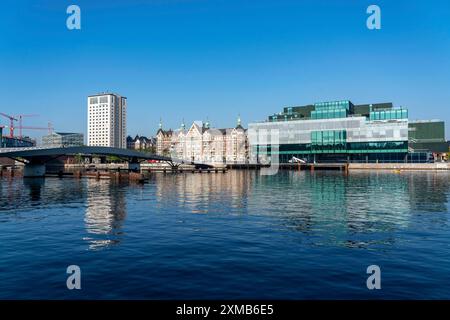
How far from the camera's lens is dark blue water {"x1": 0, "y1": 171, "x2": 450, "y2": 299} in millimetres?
17562

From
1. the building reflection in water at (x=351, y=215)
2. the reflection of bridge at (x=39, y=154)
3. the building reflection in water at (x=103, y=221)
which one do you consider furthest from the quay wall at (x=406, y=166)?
the building reflection in water at (x=103, y=221)

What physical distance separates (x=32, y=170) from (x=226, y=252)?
107 metres

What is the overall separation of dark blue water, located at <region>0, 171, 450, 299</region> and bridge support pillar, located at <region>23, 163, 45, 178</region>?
75211mm

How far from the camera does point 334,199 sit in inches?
2249

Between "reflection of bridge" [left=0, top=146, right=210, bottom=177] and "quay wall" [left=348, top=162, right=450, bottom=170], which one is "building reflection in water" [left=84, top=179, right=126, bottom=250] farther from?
"quay wall" [left=348, top=162, right=450, bottom=170]

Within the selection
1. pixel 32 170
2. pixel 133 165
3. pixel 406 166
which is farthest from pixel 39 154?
pixel 406 166

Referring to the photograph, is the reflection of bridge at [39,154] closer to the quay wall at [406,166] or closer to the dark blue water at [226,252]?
the dark blue water at [226,252]

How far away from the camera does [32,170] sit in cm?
11394

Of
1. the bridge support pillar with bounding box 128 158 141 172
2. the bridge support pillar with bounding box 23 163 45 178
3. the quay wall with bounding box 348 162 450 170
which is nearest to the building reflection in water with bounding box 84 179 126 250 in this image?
the bridge support pillar with bounding box 23 163 45 178

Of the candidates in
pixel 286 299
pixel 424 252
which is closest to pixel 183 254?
pixel 286 299

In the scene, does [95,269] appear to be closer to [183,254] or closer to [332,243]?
[183,254]

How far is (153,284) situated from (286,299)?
6.48 meters

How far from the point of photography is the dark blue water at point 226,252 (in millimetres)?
17562
